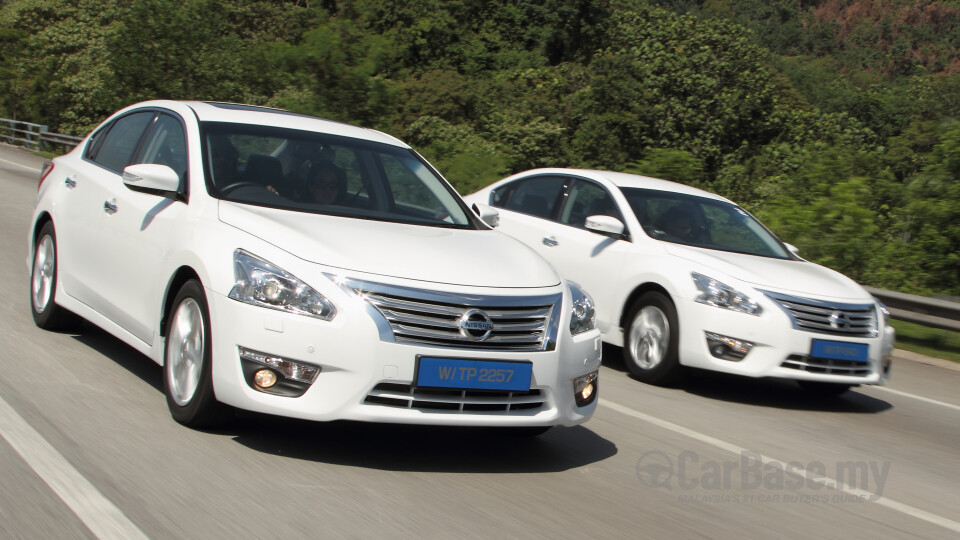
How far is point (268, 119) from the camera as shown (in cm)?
655

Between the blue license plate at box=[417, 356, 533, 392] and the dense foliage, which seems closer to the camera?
the blue license plate at box=[417, 356, 533, 392]

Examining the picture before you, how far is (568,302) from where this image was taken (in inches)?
211

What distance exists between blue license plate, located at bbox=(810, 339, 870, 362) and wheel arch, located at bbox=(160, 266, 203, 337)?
4486 millimetres

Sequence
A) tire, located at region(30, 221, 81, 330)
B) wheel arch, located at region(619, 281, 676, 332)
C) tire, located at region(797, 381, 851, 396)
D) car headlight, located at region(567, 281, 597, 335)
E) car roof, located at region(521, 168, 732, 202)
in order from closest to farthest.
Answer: car headlight, located at region(567, 281, 597, 335), tire, located at region(30, 221, 81, 330), wheel arch, located at region(619, 281, 676, 332), tire, located at region(797, 381, 851, 396), car roof, located at region(521, 168, 732, 202)

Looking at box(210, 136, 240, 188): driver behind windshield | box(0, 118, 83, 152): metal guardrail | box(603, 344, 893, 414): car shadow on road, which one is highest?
box(210, 136, 240, 188): driver behind windshield

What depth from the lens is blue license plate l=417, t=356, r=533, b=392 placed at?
15.7ft

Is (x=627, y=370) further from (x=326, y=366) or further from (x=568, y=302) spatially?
(x=326, y=366)

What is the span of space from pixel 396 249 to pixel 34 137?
3644cm

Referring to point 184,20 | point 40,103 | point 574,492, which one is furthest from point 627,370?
point 40,103

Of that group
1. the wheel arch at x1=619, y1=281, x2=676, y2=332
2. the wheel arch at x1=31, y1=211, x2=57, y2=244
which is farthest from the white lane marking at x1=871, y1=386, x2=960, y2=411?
the wheel arch at x1=31, y1=211, x2=57, y2=244

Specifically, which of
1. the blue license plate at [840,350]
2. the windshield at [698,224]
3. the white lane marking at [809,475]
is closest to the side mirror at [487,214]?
the white lane marking at [809,475]

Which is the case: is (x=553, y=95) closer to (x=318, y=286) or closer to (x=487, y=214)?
(x=487, y=214)

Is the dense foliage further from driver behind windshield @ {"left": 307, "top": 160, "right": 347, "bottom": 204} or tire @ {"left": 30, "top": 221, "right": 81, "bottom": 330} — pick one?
tire @ {"left": 30, "top": 221, "right": 81, "bottom": 330}

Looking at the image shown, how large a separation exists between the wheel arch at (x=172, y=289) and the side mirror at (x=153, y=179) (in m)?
0.51
